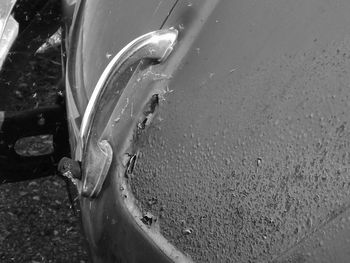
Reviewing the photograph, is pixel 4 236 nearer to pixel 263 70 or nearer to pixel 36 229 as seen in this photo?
pixel 36 229

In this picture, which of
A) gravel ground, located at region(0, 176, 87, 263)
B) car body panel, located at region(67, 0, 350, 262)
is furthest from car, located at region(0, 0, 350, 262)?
gravel ground, located at region(0, 176, 87, 263)

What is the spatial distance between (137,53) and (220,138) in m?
0.28

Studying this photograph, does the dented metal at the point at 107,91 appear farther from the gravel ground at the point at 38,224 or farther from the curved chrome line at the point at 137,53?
the gravel ground at the point at 38,224

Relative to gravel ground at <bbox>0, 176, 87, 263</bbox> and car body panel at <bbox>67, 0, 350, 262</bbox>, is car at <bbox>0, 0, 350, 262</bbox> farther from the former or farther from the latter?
gravel ground at <bbox>0, 176, 87, 263</bbox>

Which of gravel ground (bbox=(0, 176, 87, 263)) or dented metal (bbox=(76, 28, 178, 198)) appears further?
gravel ground (bbox=(0, 176, 87, 263))

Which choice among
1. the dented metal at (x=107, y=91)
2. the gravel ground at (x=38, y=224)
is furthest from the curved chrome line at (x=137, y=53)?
the gravel ground at (x=38, y=224)

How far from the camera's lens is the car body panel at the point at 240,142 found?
4.61 feet

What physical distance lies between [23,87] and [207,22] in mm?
2265

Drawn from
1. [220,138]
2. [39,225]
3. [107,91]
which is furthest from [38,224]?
[220,138]

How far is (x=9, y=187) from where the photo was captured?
10.8 ft

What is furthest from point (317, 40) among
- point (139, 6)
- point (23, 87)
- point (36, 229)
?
point (23, 87)

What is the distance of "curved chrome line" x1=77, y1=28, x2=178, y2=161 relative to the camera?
1640 millimetres

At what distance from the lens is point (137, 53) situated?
64.9 inches

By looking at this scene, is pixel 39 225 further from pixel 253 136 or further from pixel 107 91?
pixel 253 136
